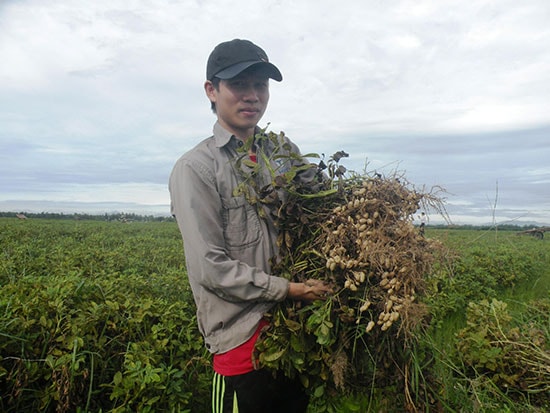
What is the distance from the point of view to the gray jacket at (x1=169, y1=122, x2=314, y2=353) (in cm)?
196

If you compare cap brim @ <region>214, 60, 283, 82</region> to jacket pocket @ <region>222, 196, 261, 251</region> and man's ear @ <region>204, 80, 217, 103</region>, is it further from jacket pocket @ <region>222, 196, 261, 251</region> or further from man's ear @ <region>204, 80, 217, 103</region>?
jacket pocket @ <region>222, 196, 261, 251</region>

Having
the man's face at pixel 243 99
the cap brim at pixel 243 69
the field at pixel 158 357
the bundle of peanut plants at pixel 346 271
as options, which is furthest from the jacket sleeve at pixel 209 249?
Answer: the field at pixel 158 357

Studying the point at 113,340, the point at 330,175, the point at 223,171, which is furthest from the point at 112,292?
the point at 330,175

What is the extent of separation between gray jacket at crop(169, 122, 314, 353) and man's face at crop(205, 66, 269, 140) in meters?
0.11

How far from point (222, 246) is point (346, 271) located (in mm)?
587

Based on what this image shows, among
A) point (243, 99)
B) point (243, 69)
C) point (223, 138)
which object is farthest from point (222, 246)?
point (243, 69)

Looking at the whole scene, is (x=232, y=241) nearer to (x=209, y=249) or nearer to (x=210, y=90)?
(x=209, y=249)

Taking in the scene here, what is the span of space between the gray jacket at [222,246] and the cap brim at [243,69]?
11.9 inches

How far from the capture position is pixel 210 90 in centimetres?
236

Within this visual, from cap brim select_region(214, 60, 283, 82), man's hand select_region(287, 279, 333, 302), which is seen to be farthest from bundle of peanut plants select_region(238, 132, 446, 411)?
cap brim select_region(214, 60, 283, 82)

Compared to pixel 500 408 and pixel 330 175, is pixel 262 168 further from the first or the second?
pixel 500 408

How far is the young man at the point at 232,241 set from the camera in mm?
1980

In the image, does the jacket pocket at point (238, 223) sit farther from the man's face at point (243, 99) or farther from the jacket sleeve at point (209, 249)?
the man's face at point (243, 99)

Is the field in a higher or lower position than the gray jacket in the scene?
lower
